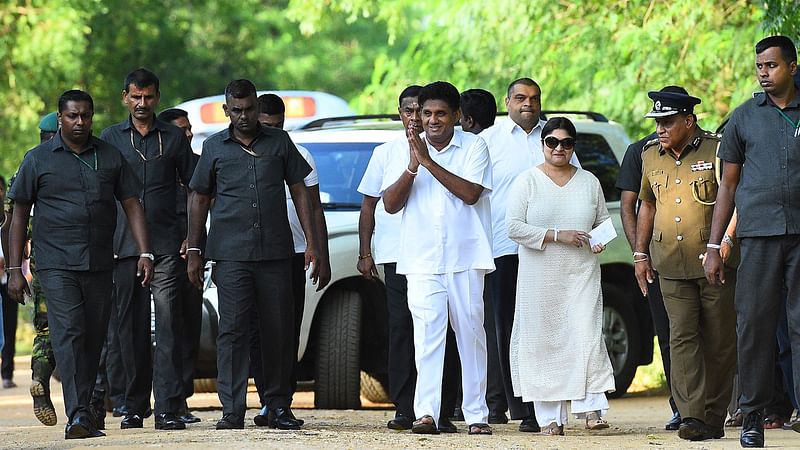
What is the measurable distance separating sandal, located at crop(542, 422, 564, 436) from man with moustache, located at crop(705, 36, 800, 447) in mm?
1300

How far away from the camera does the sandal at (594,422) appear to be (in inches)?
363

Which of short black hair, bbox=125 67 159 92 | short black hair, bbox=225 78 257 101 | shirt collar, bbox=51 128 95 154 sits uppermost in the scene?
short black hair, bbox=125 67 159 92

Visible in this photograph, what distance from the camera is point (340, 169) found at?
11555 mm

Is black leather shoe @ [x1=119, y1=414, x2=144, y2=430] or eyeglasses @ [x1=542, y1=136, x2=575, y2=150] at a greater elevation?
eyeglasses @ [x1=542, y1=136, x2=575, y2=150]

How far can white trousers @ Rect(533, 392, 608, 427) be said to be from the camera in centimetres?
921

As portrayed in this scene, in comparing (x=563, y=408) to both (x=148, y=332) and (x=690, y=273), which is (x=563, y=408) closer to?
(x=690, y=273)

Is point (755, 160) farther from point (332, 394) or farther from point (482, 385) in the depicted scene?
point (332, 394)

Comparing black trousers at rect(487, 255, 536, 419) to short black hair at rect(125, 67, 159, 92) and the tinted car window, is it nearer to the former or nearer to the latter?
short black hair at rect(125, 67, 159, 92)

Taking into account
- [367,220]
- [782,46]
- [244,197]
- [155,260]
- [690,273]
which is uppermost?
[782,46]

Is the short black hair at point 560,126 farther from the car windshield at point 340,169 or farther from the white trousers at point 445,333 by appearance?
the car windshield at point 340,169

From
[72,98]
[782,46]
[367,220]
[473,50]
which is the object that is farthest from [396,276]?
[473,50]

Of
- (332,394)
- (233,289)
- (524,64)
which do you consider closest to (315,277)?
(233,289)

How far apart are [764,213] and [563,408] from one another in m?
1.86

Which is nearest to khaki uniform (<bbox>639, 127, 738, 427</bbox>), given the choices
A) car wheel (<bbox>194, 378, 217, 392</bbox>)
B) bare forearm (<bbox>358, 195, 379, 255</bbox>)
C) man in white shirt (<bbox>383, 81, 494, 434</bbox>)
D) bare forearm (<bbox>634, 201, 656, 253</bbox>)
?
bare forearm (<bbox>634, 201, 656, 253</bbox>)
